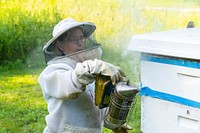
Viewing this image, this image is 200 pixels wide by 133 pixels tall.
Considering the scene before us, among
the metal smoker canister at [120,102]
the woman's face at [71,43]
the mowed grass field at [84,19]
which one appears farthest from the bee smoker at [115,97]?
the mowed grass field at [84,19]

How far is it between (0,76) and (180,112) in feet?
13.7

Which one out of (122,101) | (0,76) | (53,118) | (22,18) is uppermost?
(122,101)

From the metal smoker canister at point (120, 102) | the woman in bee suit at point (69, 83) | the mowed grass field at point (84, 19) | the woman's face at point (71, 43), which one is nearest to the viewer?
the metal smoker canister at point (120, 102)

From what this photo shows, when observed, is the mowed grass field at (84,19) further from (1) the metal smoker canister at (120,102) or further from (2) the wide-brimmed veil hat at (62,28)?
(1) the metal smoker canister at (120,102)

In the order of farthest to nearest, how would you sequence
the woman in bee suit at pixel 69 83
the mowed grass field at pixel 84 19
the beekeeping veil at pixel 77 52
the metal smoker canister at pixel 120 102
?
the mowed grass field at pixel 84 19 → the beekeeping veil at pixel 77 52 → the woman in bee suit at pixel 69 83 → the metal smoker canister at pixel 120 102

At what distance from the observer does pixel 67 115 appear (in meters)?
2.54

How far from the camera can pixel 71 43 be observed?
2.62 m

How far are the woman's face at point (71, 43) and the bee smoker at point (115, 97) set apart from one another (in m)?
0.39

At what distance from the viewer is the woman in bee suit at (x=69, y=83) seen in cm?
240

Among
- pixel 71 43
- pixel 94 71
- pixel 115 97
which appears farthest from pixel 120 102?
pixel 71 43

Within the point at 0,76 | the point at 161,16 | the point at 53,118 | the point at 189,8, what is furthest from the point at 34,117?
the point at 189,8

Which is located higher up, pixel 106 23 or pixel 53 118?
pixel 53 118

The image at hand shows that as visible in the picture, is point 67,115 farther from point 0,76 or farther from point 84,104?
point 0,76

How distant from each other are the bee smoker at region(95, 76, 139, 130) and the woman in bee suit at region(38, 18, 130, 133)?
0.32 ft
